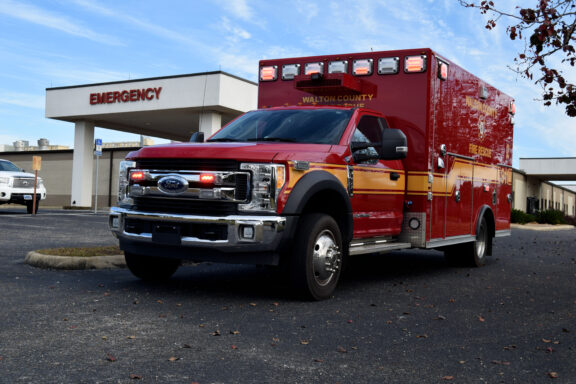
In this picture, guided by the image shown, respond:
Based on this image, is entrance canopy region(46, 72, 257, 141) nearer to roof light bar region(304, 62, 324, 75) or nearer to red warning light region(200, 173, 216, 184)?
roof light bar region(304, 62, 324, 75)

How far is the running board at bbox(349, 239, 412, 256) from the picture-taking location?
7.58 meters

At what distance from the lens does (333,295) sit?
7309 millimetres

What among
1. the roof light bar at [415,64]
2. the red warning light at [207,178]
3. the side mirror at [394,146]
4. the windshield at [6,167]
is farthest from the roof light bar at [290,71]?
the windshield at [6,167]

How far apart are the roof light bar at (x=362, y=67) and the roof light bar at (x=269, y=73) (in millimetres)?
1231

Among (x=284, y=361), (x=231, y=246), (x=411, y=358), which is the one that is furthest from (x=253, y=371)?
(x=231, y=246)

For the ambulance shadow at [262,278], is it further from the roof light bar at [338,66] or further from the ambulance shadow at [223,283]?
the roof light bar at [338,66]

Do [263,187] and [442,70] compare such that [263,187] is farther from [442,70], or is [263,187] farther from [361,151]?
[442,70]

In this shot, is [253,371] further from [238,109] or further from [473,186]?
[238,109]

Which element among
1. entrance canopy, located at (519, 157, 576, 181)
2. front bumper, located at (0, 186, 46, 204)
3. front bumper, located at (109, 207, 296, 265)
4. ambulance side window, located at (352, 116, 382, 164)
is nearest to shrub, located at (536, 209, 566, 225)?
entrance canopy, located at (519, 157, 576, 181)

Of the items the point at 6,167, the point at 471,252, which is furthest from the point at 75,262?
the point at 6,167

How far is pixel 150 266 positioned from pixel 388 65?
427 centimetres

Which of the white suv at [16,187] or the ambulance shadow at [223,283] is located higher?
the white suv at [16,187]

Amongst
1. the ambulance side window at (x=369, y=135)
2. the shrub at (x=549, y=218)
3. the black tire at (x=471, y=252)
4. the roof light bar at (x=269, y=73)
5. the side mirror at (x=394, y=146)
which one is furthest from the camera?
the shrub at (x=549, y=218)

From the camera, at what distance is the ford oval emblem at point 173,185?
646 cm
